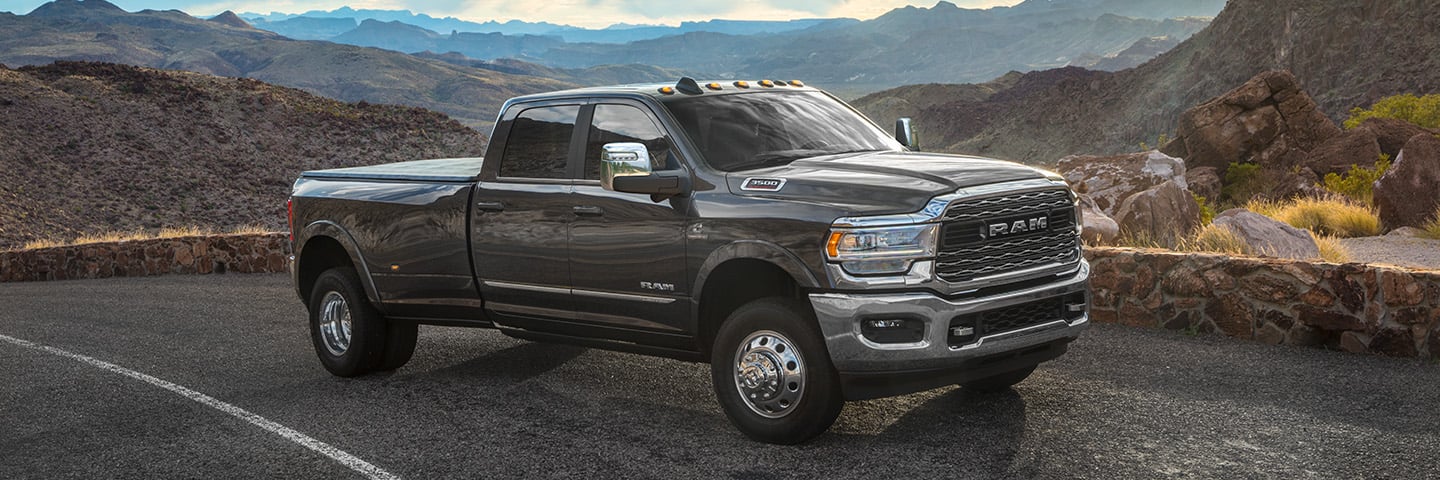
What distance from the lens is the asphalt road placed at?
619cm

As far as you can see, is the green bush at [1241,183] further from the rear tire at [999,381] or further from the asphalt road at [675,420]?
the rear tire at [999,381]

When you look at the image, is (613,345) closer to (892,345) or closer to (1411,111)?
(892,345)

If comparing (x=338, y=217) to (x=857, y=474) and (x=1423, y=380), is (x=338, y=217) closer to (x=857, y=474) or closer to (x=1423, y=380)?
(x=857, y=474)

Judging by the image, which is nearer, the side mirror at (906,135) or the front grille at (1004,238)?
the front grille at (1004,238)

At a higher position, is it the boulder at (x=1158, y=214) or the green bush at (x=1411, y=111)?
the green bush at (x=1411, y=111)

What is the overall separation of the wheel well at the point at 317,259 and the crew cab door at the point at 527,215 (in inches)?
68.0

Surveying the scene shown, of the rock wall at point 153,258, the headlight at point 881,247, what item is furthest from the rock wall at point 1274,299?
the rock wall at point 153,258

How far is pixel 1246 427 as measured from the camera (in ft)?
22.1

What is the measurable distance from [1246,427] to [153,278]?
1758 centimetres

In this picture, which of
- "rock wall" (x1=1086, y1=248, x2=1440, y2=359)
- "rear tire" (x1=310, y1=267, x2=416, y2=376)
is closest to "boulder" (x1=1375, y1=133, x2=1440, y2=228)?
"rock wall" (x1=1086, y1=248, x2=1440, y2=359)

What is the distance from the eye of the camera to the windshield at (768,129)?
7004 millimetres

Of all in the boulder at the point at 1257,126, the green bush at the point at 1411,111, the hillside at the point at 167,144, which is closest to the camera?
the boulder at the point at 1257,126

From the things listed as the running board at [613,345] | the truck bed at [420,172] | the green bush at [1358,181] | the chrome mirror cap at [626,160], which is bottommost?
the green bush at [1358,181]

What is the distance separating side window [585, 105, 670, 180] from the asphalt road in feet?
4.94
